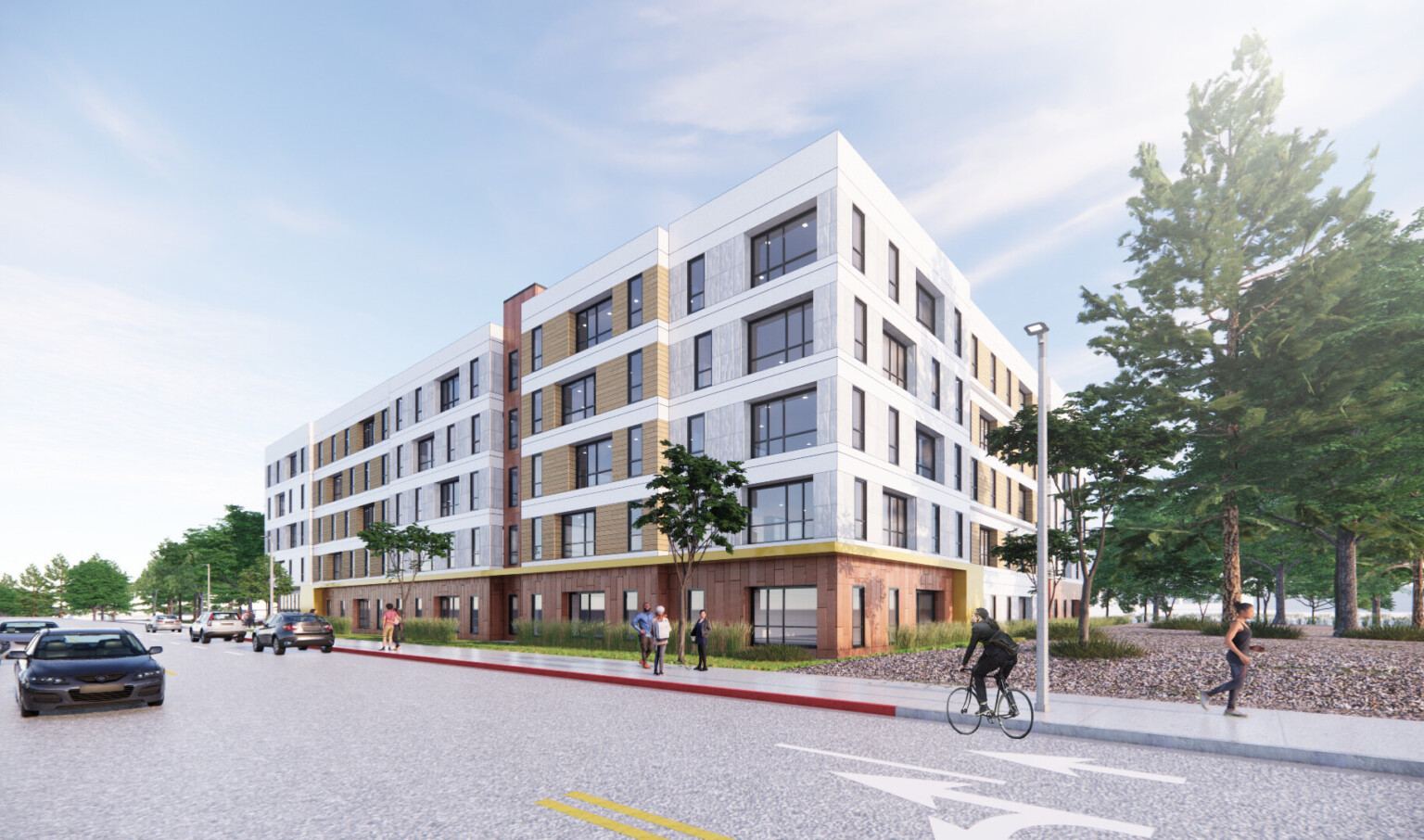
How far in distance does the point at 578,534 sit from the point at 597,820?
29.3 m

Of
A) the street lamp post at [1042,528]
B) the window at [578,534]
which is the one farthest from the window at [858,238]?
the window at [578,534]

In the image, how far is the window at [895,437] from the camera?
1159 inches

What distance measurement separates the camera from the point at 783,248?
1105 inches

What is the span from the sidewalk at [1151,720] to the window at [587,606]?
45.9 feet

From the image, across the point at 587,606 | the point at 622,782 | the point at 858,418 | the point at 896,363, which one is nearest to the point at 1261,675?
the point at 858,418

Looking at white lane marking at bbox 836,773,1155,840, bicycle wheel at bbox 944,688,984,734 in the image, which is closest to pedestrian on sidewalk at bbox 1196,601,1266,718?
bicycle wheel at bbox 944,688,984,734

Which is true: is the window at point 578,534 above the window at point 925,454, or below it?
below

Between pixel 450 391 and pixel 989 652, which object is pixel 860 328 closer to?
pixel 989 652

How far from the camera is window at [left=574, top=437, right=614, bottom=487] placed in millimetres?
33875

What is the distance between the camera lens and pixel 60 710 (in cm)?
1175

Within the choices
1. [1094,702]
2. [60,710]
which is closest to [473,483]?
[60,710]

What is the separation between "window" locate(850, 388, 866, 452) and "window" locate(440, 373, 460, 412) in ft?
88.4

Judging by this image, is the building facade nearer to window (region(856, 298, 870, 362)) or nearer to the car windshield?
window (region(856, 298, 870, 362))

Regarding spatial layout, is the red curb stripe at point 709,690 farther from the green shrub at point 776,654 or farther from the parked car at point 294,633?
the parked car at point 294,633
